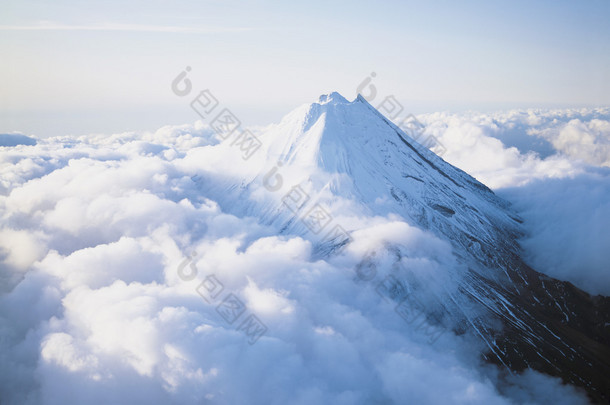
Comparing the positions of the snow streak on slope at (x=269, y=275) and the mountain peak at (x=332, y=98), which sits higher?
the mountain peak at (x=332, y=98)

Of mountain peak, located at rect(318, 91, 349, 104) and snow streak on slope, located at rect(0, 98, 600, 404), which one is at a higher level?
mountain peak, located at rect(318, 91, 349, 104)

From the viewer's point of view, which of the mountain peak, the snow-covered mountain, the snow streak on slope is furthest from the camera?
the mountain peak

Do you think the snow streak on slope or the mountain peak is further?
the mountain peak

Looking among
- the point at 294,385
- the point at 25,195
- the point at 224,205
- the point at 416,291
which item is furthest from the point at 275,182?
the point at 25,195

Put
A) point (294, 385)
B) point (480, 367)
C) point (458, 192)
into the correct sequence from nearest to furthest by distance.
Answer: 1. point (294, 385)
2. point (480, 367)
3. point (458, 192)

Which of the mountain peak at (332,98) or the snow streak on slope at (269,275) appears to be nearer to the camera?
the snow streak on slope at (269,275)

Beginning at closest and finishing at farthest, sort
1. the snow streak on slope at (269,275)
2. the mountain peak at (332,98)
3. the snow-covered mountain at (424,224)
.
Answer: the snow streak on slope at (269,275), the snow-covered mountain at (424,224), the mountain peak at (332,98)

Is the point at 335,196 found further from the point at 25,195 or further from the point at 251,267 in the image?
the point at 25,195

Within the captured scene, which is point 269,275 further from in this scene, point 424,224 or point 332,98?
point 332,98
